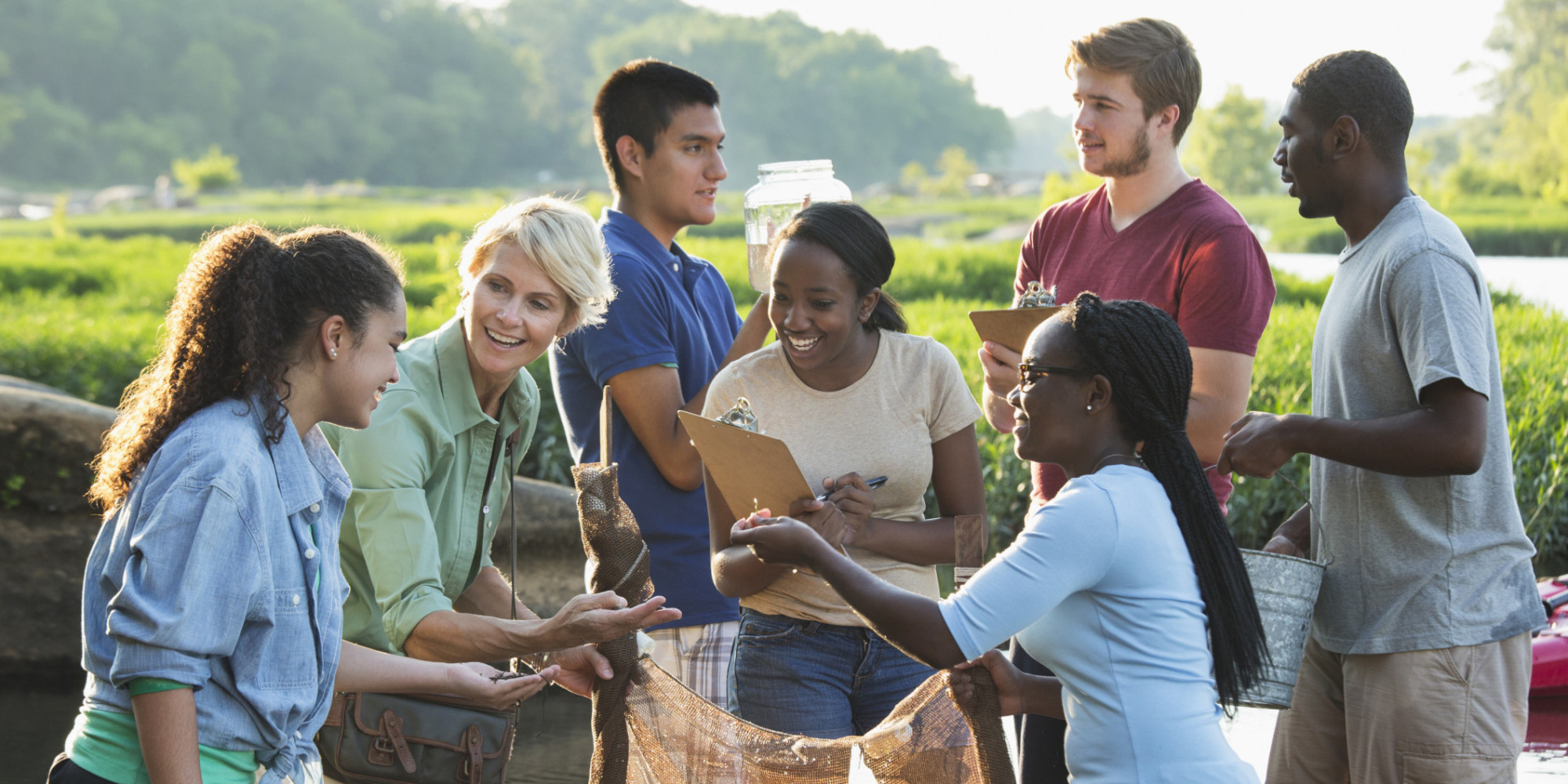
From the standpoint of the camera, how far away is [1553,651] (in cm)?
490

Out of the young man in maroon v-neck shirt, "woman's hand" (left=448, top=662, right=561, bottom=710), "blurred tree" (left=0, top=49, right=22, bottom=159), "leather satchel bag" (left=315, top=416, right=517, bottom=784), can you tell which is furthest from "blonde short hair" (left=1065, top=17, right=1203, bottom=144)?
"blurred tree" (left=0, top=49, right=22, bottom=159)

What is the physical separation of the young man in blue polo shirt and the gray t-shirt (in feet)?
4.42

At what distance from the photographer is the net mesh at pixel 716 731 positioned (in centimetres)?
249

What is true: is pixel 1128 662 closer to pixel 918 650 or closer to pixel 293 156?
pixel 918 650

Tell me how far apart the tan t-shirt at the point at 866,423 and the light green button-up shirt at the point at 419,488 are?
55 centimetres

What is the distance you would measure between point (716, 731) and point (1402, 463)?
1.42m

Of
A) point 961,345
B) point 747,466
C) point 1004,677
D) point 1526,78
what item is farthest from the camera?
point 1526,78

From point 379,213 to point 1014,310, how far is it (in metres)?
40.9

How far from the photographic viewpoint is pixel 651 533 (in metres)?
3.21

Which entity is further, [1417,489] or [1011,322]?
[1011,322]

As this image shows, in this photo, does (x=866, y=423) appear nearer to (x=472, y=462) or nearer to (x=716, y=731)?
(x=716, y=731)

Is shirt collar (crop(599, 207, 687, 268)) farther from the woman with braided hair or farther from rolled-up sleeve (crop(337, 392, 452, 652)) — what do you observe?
the woman with braided hair

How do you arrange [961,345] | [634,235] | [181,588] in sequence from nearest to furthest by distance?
[181,588]
[634,235]
[961,345]

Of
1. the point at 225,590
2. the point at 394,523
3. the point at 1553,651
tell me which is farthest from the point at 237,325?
the point at 1553,651
